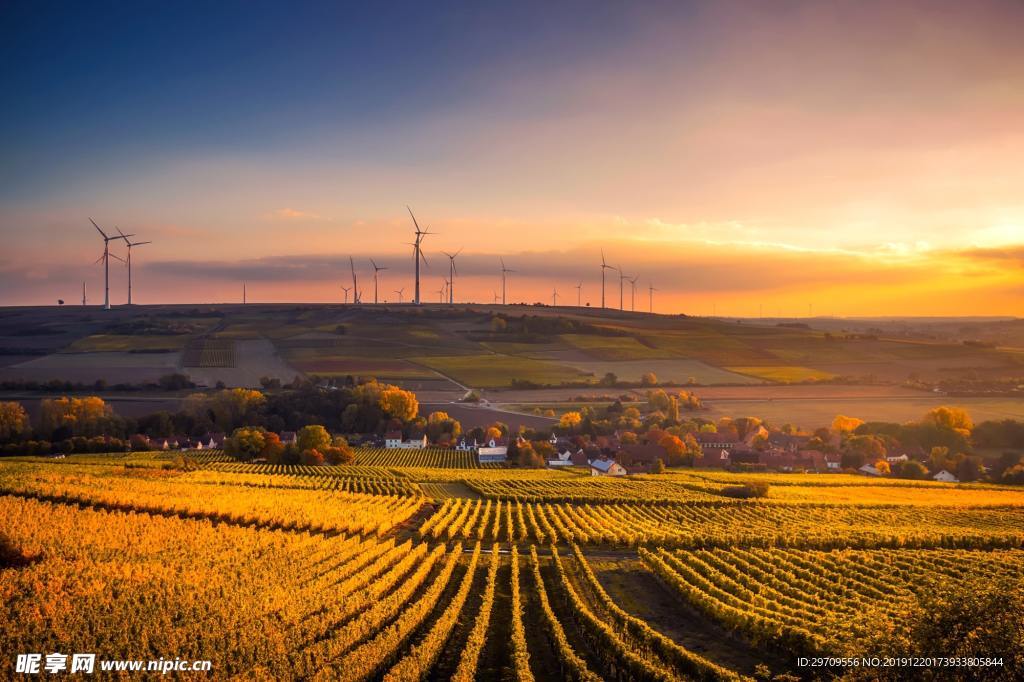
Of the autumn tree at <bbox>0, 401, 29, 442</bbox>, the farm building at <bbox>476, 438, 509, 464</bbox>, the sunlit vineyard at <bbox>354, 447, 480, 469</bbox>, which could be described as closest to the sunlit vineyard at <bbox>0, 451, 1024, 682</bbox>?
the sunlit vineyard at <bbox>354, 447, 480, 469</bbox>

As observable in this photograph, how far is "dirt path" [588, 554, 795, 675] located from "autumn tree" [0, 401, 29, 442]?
7924cm

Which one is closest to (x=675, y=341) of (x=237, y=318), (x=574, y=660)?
(x=237, y=318)

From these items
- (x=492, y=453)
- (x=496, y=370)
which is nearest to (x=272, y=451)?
(x=492, y=453)

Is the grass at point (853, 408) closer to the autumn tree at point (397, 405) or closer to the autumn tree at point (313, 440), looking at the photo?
the autumn tree at point (397, 405)

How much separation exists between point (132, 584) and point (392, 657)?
25.0 feet

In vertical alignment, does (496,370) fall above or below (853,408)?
above

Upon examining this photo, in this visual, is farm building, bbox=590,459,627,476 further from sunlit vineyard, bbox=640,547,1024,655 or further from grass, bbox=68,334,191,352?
grass, bbox=68,334,191,352

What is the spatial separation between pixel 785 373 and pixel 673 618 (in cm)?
12345

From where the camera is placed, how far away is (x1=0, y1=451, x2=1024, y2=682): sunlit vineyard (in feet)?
53.4

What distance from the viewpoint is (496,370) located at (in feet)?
433

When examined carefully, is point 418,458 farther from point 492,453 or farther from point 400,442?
point 400,442

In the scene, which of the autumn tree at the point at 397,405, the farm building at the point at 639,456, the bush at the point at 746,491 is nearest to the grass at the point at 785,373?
the farm building at the point at 639,456

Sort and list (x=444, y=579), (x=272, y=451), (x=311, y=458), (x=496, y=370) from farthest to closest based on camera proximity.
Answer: (x=496, y=370)
(x=272, y=451)
(x=311, y=458)
(x=444, y=579)

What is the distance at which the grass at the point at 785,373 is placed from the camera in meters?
133
